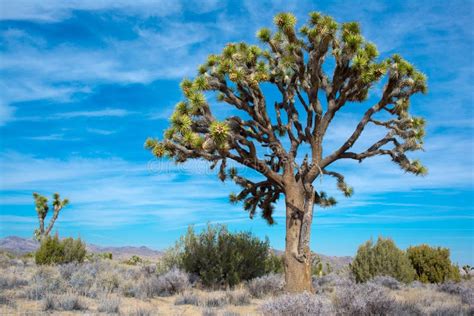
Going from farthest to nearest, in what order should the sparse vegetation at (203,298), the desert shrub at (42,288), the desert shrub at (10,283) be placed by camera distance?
the desert shrub at (10,283) → the desert shrub at (42,288) → the sparse vegetation at (203,298)

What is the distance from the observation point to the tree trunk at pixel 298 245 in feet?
40.0

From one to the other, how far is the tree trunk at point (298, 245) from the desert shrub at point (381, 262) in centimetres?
619

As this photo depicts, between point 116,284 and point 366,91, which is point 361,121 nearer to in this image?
point 366,91

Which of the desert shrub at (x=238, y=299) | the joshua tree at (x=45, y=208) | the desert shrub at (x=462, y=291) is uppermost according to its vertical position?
the joshua tree at (x=45, y=208)

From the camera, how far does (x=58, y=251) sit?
63.8 ft

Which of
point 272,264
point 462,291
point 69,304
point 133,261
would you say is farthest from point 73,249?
point 462,291

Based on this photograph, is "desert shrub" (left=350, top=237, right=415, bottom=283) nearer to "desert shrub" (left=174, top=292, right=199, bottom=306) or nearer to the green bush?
"desert shrub" (left=174, top=292, right=199, bottom=306)

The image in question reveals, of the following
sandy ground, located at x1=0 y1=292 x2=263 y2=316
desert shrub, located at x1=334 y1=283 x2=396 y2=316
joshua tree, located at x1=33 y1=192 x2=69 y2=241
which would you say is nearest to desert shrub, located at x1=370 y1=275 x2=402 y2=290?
sandy ground, located at x1=0 y1=292 x2=263 y2=316

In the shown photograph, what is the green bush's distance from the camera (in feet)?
63.1

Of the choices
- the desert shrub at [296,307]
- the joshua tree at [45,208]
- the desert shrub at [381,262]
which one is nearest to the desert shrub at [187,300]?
the desert shrub at [296,307]

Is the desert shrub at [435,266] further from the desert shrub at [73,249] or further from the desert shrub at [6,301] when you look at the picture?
the desert shrub at [6,301]

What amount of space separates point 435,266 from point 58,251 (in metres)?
17.1

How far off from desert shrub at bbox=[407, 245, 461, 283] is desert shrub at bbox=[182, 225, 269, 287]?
807 cm

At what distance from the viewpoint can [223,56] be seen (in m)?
14.3
